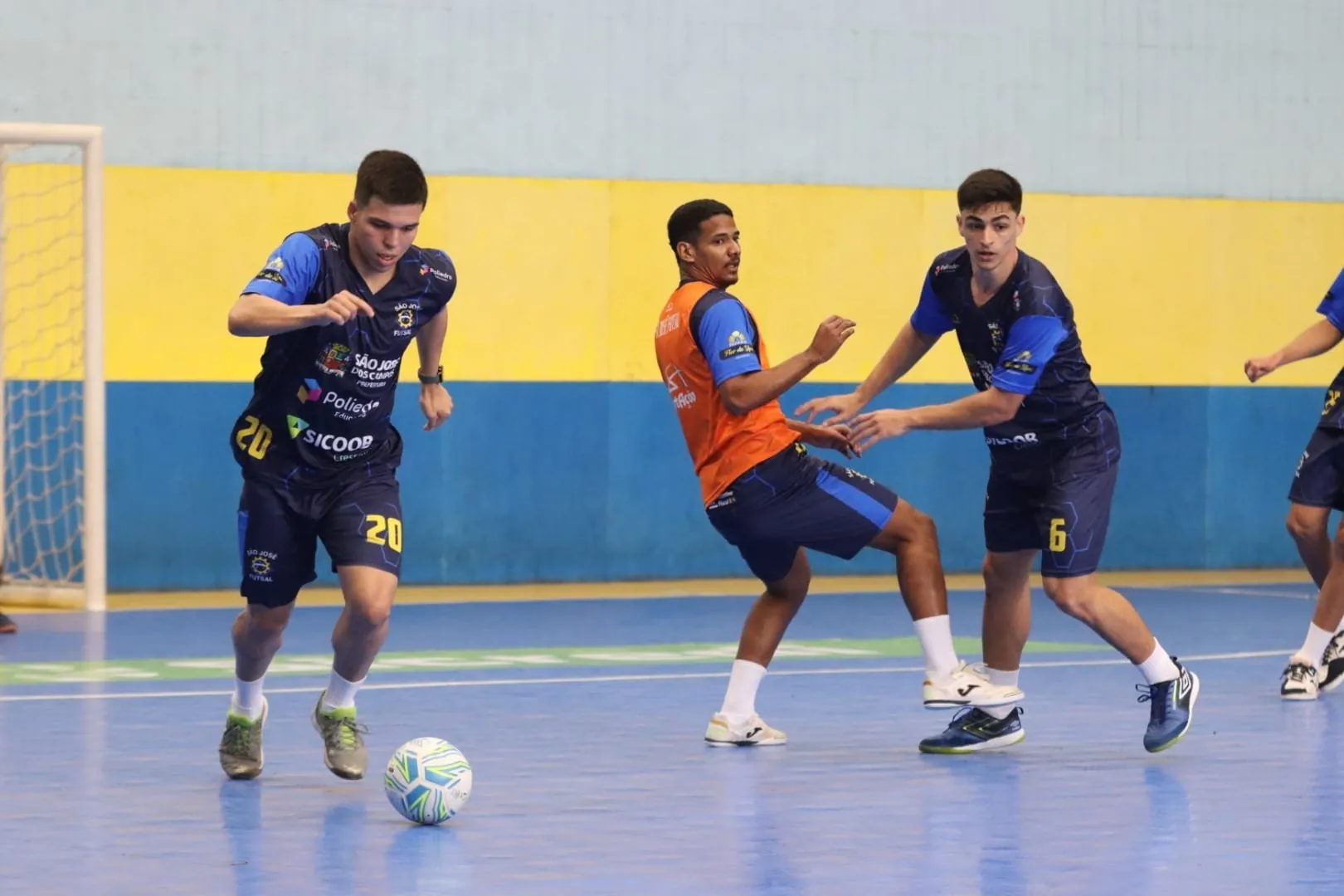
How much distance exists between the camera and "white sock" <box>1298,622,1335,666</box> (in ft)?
34.5

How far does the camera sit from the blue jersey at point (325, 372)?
7.54m

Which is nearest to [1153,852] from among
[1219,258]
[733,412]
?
[733,412]

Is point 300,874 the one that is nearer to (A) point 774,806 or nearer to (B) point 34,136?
(A) point 774,806

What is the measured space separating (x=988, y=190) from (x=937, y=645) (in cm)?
174

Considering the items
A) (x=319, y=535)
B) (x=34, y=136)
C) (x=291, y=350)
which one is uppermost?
(x=34, y=136)

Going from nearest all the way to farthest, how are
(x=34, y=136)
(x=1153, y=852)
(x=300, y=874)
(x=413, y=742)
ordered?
(x=300, y=874), (x=1153, y=852), (x=413, y=742), (x=34, y=136)

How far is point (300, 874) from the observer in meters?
6.24

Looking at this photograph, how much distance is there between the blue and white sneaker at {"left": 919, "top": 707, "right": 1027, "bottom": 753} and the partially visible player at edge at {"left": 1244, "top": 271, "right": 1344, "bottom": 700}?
7.28ft

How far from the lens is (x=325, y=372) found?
755 centimetres

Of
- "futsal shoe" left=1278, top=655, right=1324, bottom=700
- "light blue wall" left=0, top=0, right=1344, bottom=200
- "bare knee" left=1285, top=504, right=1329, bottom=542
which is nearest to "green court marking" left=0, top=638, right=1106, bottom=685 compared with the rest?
"bare knee" left=1285, top=504, right=1329, bottom=542

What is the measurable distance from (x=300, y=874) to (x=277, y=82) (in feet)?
33.9

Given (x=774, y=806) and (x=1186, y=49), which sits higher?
(x=1186, y=49)

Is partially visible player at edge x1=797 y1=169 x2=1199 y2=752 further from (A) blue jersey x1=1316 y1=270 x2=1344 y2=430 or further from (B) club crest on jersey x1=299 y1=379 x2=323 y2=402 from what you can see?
(A) blue jersey x1=1316 y1=270 x2=1344 y2=430

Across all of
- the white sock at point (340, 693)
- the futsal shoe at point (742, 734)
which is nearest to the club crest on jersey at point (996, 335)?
the futsal shoe at point (742, 734)
